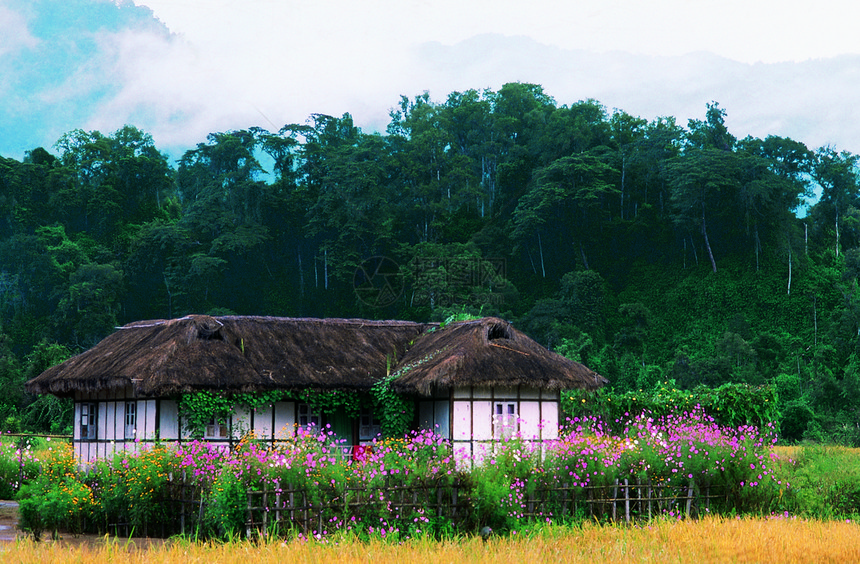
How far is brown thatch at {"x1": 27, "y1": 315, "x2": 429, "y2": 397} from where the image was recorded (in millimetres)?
19109

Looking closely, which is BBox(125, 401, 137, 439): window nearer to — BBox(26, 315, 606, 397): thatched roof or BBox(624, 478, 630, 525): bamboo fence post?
BBox(26, 315, 606, 397): thatched roof

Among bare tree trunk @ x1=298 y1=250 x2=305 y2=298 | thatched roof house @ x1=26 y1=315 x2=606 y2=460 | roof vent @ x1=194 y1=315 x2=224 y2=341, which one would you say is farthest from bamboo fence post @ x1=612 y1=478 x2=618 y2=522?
bare tree trunk @ x1=298 y1=250 x2=305 y2=298

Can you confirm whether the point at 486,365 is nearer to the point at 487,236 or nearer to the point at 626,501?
the point at 626,501

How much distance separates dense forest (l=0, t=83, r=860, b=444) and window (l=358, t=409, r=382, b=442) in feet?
74.2

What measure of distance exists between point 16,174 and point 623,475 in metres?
57.6

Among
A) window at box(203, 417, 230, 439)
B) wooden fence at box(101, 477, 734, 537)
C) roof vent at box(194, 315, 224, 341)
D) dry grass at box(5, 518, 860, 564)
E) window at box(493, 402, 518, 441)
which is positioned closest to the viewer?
dry grass at box(5, 518, 860, 564)

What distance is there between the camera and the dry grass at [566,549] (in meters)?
9.84

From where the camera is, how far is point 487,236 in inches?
2354

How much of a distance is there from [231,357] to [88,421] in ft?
13.4

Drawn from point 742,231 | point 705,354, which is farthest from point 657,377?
point 742,231

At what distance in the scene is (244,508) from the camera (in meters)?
12.1

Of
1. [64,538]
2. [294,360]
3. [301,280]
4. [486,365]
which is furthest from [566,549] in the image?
[301,280]

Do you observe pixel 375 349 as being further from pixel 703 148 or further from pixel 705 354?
pixel 703 148

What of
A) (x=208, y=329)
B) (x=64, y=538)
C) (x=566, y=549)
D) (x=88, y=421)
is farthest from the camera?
(x=88, y=421)
